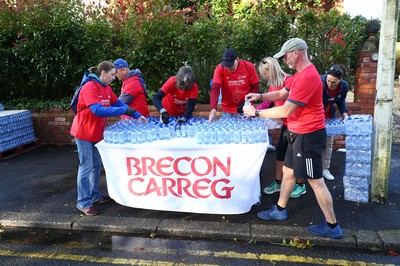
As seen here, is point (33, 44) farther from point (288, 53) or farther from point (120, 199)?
point (288, 53)

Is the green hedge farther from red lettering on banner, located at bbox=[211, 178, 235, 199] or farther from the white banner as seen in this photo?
red lettering on banner, located at bbox=[211, 178, 235, 199]

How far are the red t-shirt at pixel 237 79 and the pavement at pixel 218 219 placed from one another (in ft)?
5.09

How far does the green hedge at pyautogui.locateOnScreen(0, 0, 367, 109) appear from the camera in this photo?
22.3 feet

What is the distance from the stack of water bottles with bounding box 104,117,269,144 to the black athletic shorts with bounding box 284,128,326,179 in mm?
450

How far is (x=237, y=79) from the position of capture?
Result: 15.8 feet

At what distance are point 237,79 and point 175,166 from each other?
1734 mm

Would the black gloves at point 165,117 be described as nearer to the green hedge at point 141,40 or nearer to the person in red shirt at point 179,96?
the person in red shirt at point 179,96

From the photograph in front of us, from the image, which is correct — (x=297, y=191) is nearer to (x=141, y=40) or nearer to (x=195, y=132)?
(x=195, y=132)

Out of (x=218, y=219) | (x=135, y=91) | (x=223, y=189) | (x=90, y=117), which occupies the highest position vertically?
(x=135, y=91)

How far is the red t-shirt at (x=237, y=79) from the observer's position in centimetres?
480

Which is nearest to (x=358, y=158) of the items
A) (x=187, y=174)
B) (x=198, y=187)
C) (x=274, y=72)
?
(x=274, y=72)

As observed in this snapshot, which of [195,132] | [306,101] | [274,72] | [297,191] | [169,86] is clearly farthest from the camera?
[169,86]

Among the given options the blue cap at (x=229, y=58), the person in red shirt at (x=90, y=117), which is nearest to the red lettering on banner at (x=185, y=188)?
the person in red shirt at (x=90, y=117)

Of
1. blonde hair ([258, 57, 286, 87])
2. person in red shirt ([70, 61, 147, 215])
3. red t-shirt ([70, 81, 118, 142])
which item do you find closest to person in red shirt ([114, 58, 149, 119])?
person in red shirt ([70, 61, 147, 215])
